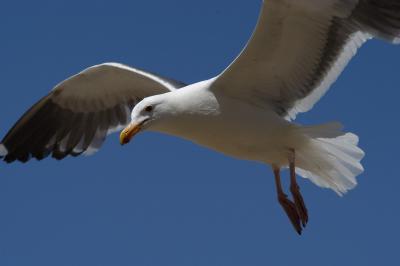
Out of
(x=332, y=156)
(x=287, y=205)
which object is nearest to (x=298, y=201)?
(x=287, y=205)

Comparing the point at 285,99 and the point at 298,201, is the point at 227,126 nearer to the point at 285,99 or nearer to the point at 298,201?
the point at 285,99

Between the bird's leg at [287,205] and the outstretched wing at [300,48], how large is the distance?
0.52 metres

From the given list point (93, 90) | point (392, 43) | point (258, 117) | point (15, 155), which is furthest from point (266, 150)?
point (15, 155)

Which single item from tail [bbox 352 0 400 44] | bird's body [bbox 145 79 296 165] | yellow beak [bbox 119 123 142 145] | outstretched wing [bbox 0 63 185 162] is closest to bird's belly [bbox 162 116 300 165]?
bird's body [bbox 145 79 296 165]

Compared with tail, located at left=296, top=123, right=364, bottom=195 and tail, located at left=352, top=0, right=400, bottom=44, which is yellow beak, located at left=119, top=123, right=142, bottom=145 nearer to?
tail, located at left=296, top=123, right=364, bottom=195

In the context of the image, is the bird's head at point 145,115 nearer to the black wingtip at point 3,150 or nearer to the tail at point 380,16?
the tail at point 380,16

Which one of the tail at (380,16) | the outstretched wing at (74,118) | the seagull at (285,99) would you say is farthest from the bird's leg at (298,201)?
the outstretched wing at (74,118)

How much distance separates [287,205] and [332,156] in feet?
1.85

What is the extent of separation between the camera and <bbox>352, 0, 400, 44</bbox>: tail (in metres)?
6.50

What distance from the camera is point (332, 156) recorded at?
710 centimetres

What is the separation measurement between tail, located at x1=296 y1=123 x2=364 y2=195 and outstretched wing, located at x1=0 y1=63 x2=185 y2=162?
186 cm

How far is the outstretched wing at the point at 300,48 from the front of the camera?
653cm

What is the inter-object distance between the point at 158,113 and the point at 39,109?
2.24 meters

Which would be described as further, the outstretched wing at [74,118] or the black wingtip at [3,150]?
the black wingtip at [3,150]
